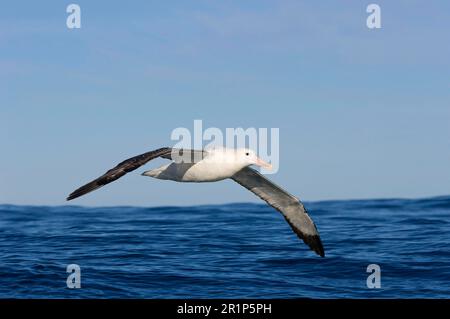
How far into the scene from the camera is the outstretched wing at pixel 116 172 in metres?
11.8

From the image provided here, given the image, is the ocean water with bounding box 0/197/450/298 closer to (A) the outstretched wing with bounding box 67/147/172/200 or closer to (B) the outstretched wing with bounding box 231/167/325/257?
(B) the outstretched wing with bounding box 231/167/325/257

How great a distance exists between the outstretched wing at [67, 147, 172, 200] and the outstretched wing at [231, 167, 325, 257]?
356cm

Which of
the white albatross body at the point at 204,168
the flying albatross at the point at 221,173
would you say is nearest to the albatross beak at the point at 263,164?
the flying albatross at the point at 221,173

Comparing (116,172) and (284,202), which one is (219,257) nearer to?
(284,202)

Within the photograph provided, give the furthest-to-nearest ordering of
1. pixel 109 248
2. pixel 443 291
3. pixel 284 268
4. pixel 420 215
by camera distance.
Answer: pixel 420 215 < pixel 109 248 < pixel 284 268 < pixel 443 291

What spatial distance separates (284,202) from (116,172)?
551 cm

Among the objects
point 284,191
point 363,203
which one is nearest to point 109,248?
point 284,191

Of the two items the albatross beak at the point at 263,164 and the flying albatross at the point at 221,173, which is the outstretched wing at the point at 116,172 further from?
the albatross beak at the point at 263,164

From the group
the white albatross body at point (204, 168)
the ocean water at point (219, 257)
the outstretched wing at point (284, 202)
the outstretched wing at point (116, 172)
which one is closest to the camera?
the outstretched wing at point (116, 172)

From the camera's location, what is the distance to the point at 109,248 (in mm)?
19906

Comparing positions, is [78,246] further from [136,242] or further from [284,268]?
[284,268]

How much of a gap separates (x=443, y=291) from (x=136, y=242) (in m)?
8.85

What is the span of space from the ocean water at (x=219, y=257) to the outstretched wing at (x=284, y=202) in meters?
0.85

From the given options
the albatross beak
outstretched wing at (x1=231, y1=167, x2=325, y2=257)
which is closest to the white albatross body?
the albatross beak
